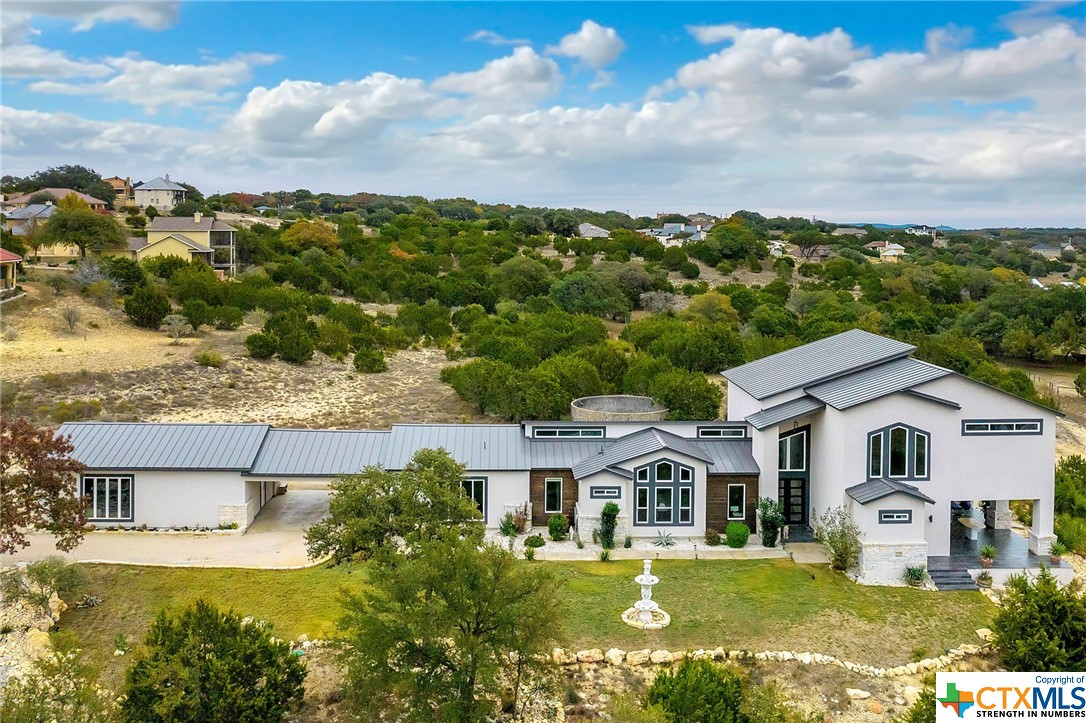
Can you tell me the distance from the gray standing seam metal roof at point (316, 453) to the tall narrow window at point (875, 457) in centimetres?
1213

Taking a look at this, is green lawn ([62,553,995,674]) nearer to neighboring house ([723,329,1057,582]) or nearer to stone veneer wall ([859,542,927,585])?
stone veneer wall ([859,542,927,585])

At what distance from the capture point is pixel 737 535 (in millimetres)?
20516

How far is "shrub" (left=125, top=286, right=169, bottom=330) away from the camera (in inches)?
1677

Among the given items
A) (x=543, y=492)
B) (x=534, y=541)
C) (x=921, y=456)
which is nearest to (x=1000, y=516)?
(x=921, y=456)

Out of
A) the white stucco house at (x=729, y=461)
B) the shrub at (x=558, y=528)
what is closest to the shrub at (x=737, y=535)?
the white stucco house at (x=729, y=461)

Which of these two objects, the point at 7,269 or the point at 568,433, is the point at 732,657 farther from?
the point at 7,269

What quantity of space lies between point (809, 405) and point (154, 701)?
51.4 feet

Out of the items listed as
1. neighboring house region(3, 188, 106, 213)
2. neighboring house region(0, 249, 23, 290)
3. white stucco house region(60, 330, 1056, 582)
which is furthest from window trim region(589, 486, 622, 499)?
neighboring house region(3, 188, 106, 213)

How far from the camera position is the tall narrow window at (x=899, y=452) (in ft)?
64.7

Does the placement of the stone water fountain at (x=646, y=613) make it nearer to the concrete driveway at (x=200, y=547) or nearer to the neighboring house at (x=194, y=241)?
the concrete driveway at (x=200, y=547)

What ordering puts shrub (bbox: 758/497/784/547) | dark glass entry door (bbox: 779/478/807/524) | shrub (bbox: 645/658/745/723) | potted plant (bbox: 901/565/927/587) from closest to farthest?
shrub (bbox: 645/658/745/723), potted plant (bbox: 901/565/927/587), shrub (bbox: 758/497/784/547), dark glass entry door (bbox: 779/478/807/524)

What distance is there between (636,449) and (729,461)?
8.43ft

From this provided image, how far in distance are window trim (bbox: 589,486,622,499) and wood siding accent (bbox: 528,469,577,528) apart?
3.01 ft

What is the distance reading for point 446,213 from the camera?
13312 cm
